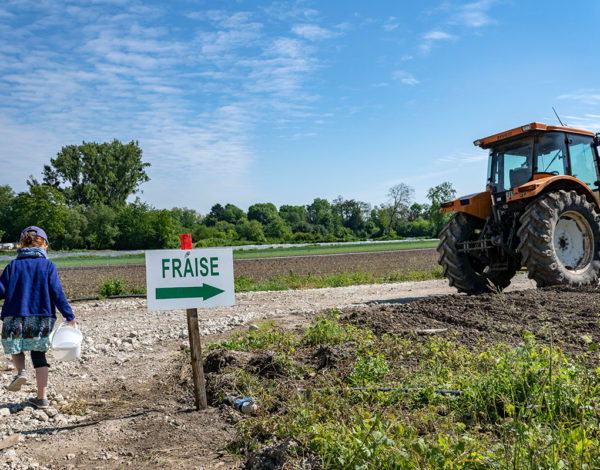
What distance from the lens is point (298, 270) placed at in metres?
21.2

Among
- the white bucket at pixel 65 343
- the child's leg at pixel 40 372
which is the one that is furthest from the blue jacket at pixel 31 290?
the child's leg at pixel 40 372

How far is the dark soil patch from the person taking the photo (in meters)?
5.29

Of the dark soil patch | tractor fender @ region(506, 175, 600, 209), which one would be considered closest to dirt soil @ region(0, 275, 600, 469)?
the dark soil patch

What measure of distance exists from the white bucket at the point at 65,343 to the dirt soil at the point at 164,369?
438 mm

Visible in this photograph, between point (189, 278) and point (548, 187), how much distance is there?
7.21 m

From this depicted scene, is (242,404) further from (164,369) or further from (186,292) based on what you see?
(164,369)

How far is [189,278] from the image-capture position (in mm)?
4160

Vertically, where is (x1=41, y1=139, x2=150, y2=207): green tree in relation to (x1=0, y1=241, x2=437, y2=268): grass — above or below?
above

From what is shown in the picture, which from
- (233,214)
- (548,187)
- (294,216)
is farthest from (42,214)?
(294,216)

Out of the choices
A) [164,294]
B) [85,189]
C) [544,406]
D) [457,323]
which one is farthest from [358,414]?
[85,189]

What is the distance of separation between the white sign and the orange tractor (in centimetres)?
599

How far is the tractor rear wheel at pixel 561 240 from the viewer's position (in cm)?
820

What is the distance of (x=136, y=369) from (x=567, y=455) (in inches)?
171

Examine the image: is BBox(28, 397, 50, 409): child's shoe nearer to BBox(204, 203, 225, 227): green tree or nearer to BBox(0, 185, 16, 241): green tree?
BBox(0, 185, 16, 241): green tree
